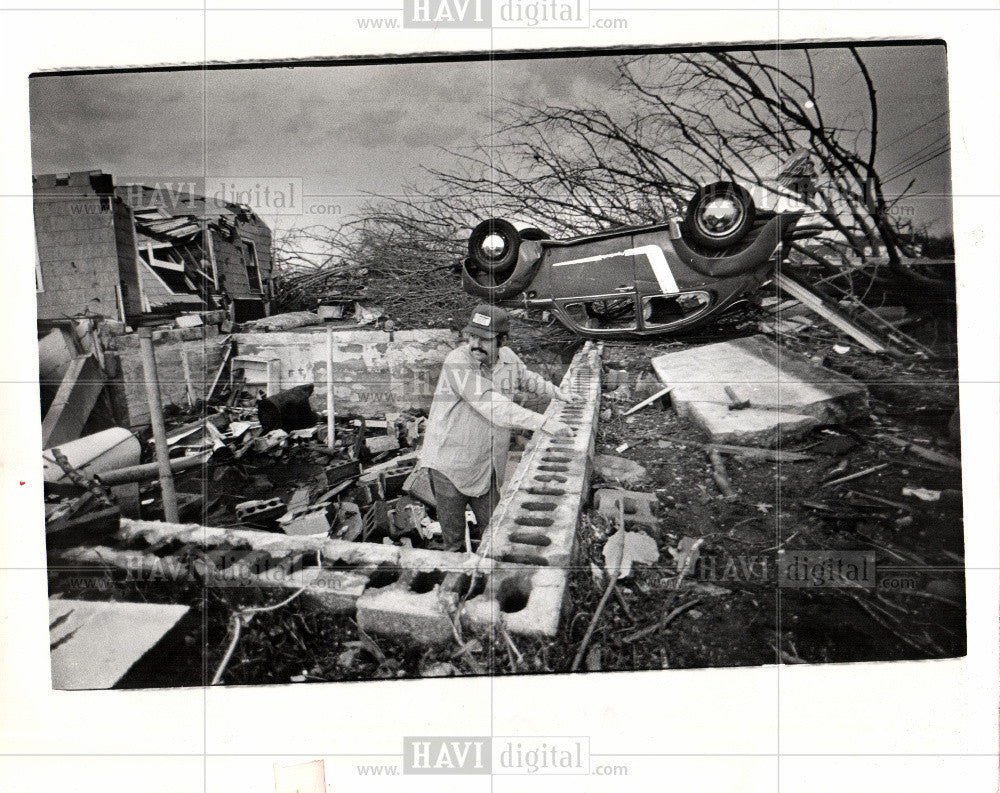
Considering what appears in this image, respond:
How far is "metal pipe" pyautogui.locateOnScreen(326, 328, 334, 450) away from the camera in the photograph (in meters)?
3.33

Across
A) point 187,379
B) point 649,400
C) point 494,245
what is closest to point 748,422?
point 649,400

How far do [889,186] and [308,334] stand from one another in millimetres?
2563

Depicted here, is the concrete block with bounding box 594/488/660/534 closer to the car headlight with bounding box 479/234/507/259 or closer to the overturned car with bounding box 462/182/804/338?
the overturned car with bounding box 462/182/804/338

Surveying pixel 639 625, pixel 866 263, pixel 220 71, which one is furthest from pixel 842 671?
pixel 220 71

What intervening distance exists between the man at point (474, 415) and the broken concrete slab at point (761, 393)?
0.55 m

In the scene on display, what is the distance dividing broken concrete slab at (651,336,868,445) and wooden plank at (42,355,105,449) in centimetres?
251

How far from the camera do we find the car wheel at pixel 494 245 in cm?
333

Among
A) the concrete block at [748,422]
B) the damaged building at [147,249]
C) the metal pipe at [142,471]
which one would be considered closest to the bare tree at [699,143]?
the damaged building at [147,249]

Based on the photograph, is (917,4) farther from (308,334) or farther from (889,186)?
(308,334)

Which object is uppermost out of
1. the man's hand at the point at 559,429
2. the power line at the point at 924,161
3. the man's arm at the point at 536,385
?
the power line at the point at 924,161

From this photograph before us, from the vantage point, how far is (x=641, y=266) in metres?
3.32

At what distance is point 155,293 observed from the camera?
3.30 metres

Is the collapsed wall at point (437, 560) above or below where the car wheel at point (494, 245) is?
below

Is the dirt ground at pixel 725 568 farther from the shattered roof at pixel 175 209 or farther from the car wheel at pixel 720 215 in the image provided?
the shattered roof at pixel 175 209
